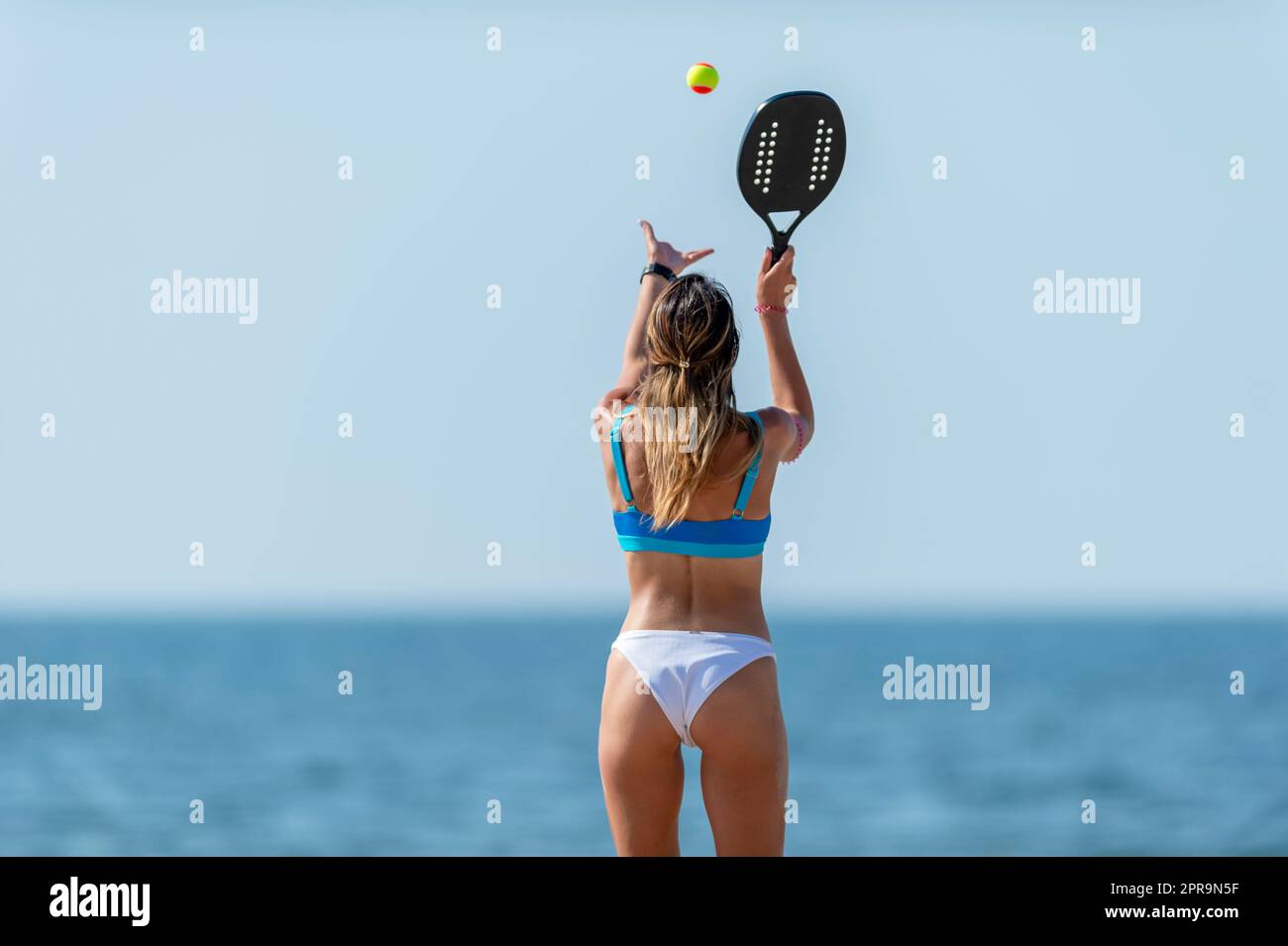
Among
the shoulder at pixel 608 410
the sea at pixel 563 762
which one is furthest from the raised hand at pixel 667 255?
the sea at pixel 563 762

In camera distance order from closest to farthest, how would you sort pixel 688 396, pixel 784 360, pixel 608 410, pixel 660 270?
pixel 688 396 < pixel 608 410 < pixel 784 360 < pixel 660 270

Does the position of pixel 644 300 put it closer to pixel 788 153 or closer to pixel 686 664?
pixel 788 153

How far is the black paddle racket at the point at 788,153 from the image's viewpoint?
159 inches

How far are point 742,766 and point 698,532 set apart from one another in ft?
1.76

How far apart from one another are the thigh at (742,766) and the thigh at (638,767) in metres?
0.09

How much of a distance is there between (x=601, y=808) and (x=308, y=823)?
110 inches

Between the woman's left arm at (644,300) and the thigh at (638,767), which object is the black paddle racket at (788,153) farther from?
the thigh at (638,767)

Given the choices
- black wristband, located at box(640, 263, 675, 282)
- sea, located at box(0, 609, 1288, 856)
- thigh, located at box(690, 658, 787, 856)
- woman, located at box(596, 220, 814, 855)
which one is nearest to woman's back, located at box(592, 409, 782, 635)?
woman, located at box(596, 220, 814, 855)

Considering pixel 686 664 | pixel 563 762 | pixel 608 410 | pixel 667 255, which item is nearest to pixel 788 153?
pixel 667 255

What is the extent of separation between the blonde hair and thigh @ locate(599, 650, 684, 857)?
41 centimetres

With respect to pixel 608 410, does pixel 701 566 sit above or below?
below

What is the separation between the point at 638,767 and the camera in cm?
335
